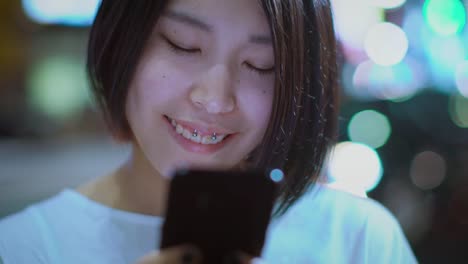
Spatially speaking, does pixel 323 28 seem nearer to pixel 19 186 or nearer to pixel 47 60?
pixel 19 186

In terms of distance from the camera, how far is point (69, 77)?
5199 mm

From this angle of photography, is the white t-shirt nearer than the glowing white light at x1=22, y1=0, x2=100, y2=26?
Yes

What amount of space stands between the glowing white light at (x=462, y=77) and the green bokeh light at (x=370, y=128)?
23 cm

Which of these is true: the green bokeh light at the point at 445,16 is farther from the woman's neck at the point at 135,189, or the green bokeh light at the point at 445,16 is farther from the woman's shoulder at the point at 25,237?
the woman's shoulder at the point at 25,237

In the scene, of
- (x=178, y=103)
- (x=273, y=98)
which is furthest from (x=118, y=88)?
(x=273, y=98)

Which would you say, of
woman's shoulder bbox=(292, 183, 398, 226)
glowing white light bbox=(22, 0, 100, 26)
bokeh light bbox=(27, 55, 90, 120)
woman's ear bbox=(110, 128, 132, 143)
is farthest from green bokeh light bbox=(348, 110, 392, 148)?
bokeh light bbox=(27, 55, 90, 120)

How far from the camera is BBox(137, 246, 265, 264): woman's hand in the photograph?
41 cm

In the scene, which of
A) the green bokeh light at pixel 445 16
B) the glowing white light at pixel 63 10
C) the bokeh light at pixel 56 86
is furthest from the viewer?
the bokeh light at pixel 56 86

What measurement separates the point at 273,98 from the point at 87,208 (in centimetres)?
31

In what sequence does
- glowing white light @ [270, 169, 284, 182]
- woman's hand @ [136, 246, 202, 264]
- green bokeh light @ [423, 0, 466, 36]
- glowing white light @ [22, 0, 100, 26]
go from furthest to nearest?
glowing white light @ [22, 0, 100, 26] < green bokeh light @ [423, 0, 466, 36] < glowing white light @ [270, 169, 284, 182] < woman's hand @ [136, 246, 202, 264]

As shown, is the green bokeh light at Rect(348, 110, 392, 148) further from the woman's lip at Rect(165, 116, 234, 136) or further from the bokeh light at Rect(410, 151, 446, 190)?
the woman's lip at Rect(165, 116, 234, 136)

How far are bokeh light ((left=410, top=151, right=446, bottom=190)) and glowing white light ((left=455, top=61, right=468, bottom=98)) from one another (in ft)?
0.67

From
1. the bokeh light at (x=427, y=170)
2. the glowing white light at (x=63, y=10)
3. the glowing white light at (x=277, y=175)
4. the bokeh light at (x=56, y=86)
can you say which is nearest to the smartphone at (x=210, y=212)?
the glowing white light at (x=277, y=175)

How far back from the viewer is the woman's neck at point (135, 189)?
0.79 meters
